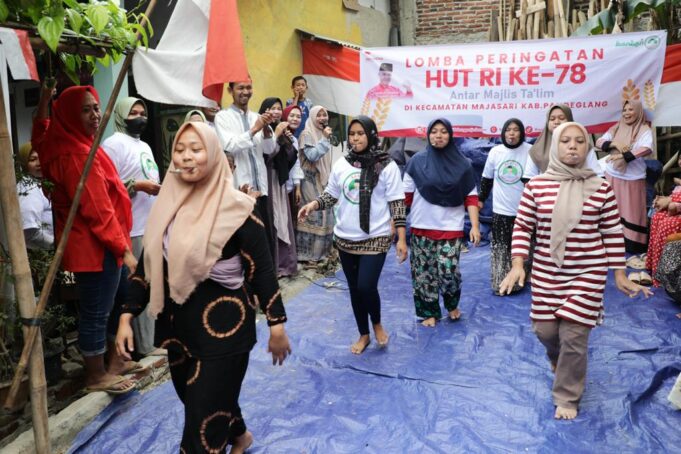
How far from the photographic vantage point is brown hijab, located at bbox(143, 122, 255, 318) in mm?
2539

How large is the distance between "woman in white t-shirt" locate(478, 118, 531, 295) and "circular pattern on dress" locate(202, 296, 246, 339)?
370 centimetres

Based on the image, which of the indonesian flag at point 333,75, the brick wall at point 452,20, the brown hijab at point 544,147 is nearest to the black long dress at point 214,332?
the brown hijab at point 544,147

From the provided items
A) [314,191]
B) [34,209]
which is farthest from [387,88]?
[34,209]

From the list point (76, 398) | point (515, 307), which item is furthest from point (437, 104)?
point (76, 398)

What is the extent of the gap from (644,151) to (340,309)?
3.87 m

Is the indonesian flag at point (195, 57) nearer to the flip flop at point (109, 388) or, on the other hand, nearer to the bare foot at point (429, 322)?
the flip flop at point (109, 388)

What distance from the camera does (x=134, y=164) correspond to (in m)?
4.25

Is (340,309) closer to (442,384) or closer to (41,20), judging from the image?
(442,384)

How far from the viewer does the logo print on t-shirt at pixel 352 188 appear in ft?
15.0

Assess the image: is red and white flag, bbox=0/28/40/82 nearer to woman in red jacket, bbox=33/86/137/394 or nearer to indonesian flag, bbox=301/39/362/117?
woman in red jacket, bbox=33/86/137/394

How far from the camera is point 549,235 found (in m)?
3.58

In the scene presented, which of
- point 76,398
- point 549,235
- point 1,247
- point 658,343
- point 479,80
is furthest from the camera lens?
point 479,80

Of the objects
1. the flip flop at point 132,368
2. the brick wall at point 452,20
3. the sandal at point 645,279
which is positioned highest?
the brick wall at point 452,20

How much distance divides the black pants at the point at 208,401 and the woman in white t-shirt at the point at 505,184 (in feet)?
12.5
